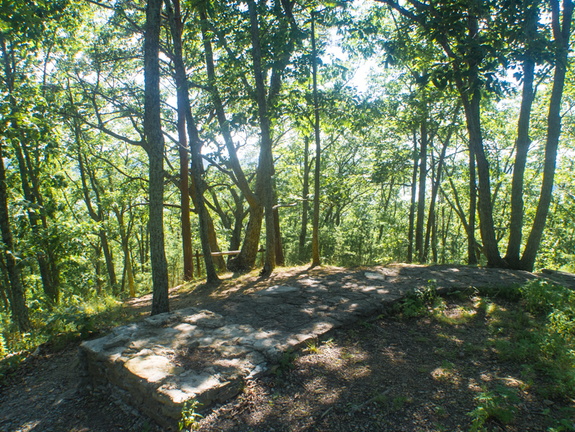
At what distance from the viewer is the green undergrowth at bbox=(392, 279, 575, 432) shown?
2867 millimetres

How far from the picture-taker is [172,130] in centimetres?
1305

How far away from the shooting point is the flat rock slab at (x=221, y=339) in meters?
3.34

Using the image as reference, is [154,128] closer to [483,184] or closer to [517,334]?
[517,334]

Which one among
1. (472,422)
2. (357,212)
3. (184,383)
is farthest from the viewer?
(357,212)

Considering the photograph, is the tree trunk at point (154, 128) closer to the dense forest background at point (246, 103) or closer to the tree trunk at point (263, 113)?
the dense forest background at point (246, 103)

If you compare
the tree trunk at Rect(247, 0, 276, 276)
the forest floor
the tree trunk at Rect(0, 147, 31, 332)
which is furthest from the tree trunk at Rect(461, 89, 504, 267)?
the tree trunk at Rect(0, 147, 31, 332)

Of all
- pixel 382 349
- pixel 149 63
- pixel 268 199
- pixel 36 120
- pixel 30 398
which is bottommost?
pixel 30 398

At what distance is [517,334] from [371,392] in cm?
233

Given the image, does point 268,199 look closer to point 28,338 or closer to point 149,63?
point 149,63

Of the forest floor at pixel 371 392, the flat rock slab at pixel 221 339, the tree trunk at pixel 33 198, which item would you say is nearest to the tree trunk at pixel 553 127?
the flat rock slab at pixel 221 339

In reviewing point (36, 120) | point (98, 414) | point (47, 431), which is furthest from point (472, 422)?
point (36, 120)

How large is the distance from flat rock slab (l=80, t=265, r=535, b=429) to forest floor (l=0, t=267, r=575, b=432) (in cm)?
18

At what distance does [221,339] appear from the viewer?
14.3 feet

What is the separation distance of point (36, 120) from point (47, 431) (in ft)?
14.0
